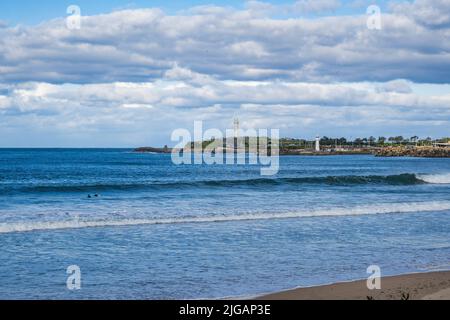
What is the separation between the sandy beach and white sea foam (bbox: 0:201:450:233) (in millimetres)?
11061

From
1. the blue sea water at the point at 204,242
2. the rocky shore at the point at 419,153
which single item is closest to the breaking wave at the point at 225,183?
the blue sea water at the point at 204,242

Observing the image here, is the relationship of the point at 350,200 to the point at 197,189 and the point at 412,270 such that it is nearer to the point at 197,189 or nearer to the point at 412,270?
the point at 197,189

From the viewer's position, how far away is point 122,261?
46.6ft

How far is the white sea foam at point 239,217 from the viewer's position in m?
20.3

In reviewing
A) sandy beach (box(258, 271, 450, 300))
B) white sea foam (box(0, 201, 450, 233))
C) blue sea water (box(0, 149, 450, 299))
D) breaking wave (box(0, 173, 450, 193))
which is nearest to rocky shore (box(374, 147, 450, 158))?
breaking wave (box(0, 173, 450, 193))

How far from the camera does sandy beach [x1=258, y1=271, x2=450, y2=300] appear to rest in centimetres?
1070

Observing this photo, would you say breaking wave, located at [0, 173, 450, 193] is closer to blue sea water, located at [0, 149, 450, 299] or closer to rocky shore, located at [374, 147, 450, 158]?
blue sea water, located at [0, 149, 450, 299]

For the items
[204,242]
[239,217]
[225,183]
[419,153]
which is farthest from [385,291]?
[419,153]

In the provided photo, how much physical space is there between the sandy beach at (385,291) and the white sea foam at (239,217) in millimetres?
11061

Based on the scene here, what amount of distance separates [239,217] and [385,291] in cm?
1279

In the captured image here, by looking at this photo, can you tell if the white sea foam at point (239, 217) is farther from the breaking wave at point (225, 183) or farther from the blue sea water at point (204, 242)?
the breaking wave at point (225, 183)

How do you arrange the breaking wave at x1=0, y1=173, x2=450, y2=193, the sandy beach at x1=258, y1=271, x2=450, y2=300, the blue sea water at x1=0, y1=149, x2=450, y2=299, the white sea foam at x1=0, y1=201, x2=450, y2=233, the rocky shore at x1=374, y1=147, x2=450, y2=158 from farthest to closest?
the rocky shore at x1=374, y1=147, x2=450, y2=158, the breaking wave at x1=0, y1=173, x2=450, y2=193, the white sea foam at x1=0, y1=201, x2=450, y2=233, the blue sea water at x1=0, y1=149, x2=450, y2=299, the sandy beach at x1=258, y1=271, x2=450, y2=300
